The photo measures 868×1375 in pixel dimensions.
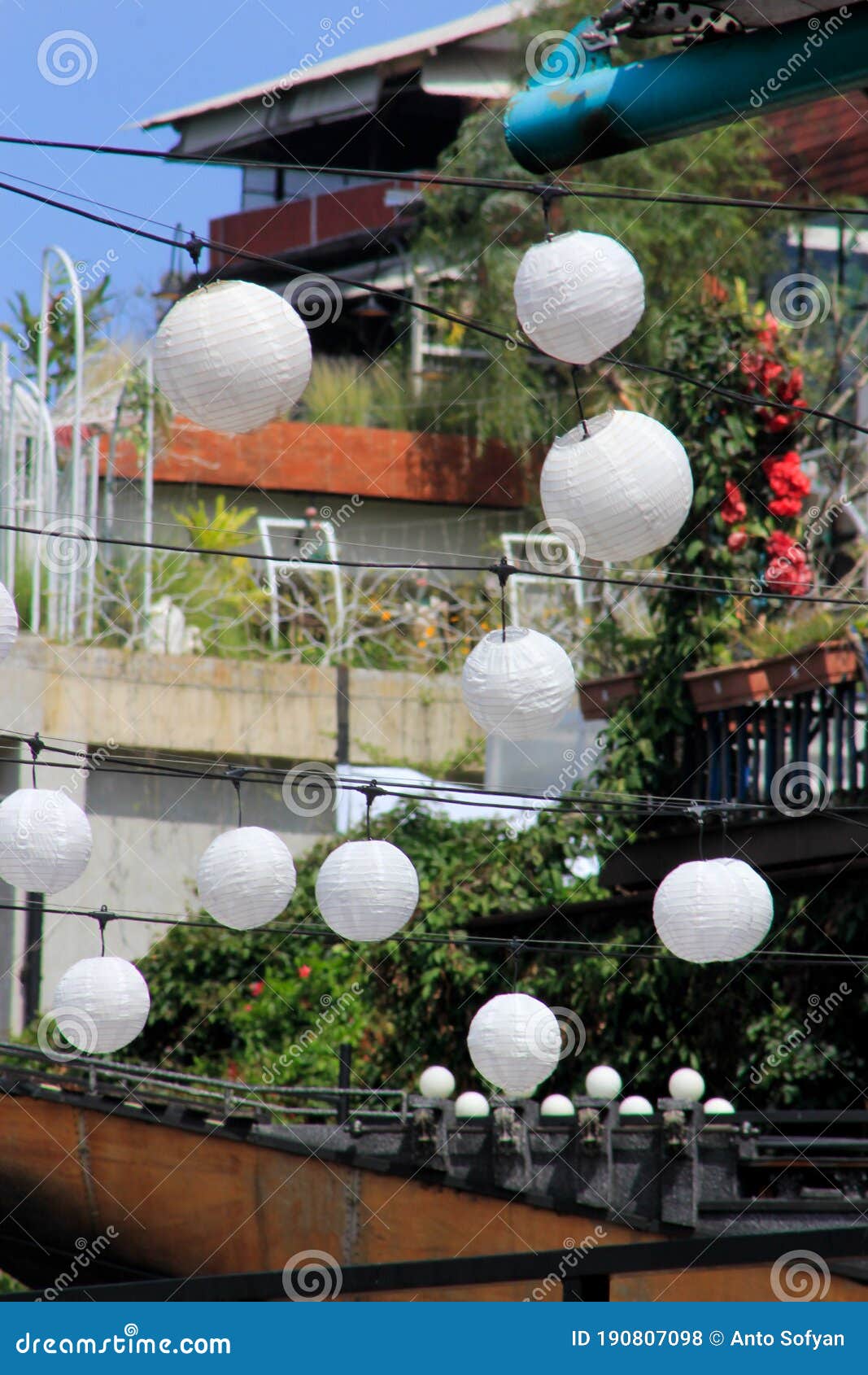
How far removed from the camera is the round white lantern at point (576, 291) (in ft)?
14.9

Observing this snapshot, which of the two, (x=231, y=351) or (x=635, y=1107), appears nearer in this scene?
(x=231, y=351)

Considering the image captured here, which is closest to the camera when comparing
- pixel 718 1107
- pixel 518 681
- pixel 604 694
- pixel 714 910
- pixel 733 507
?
pixel 518 681

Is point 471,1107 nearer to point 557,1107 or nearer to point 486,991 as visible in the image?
point 557,1107

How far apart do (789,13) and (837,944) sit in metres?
5.65

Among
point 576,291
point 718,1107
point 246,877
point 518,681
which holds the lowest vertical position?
point 718,1107

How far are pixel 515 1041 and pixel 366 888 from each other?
1072 mm

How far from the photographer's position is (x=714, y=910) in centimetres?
629

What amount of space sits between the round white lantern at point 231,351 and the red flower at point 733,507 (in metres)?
5.81

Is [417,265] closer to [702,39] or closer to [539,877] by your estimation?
[539,877]

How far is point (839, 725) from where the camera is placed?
8.82 metres

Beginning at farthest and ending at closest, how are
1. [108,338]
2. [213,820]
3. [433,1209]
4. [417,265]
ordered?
[417,265], [108,338], [213,820], [433,1209]

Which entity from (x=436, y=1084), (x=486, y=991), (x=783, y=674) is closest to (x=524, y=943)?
(x=436, y=1084)

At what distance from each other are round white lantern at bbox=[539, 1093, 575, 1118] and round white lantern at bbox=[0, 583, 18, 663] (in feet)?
14.2

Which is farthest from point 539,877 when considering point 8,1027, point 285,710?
point 8,1027
